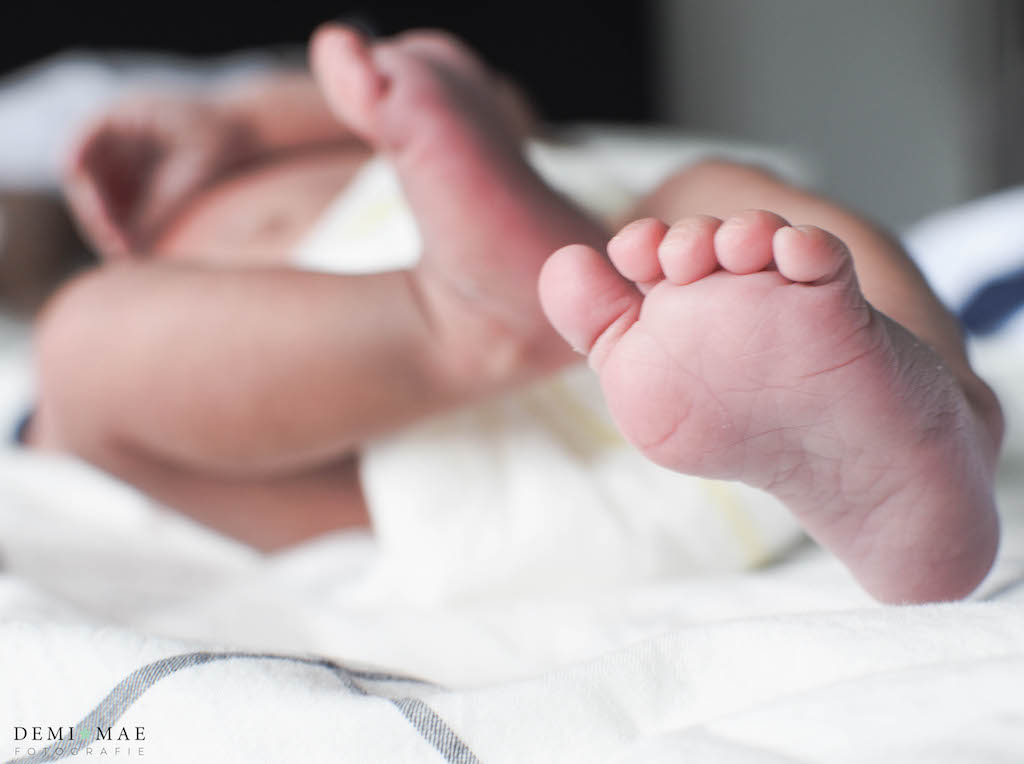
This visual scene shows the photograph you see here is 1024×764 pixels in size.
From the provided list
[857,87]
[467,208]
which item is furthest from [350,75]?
→ [857,87]

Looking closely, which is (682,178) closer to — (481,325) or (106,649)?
(481,325)

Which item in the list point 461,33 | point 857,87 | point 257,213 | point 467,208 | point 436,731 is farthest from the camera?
point 857,87

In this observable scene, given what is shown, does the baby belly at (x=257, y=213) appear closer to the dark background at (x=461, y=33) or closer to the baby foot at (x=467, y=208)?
the baby foot at (x=467, y=208)

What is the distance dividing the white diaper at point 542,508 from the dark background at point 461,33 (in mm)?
1648

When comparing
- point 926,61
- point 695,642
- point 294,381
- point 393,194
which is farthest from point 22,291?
point 926,61

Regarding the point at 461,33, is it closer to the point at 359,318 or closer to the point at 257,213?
the point at 257,213

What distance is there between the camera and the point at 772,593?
56 cm

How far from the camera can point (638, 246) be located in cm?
39

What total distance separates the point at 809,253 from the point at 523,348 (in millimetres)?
253

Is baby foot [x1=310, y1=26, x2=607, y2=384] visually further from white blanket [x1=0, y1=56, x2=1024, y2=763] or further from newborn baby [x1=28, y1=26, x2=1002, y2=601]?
white blanket [x1=0, y1=56, x2=1024, y2=763]

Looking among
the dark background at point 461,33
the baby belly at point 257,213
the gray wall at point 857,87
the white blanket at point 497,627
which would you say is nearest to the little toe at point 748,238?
the white blanket at point 497,627

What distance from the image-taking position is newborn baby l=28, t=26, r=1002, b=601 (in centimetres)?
39

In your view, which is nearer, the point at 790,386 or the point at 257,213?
the point at 790,386

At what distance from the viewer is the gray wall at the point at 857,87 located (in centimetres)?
295
